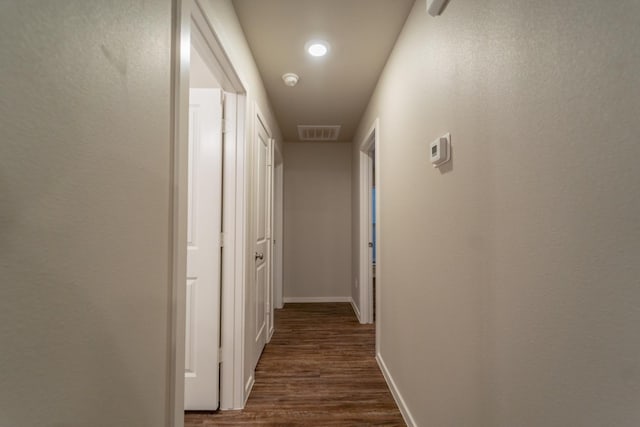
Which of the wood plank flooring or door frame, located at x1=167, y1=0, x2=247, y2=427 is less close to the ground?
door frame, located at x1=167, y1=0, x2=247, y2=427

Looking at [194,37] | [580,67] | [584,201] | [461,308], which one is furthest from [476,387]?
[194,37]

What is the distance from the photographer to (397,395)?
1.98 m

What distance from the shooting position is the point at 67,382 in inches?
23.8

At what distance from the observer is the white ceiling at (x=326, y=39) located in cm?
176

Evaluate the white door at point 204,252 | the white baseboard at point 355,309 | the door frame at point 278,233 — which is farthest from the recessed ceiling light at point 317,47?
the white baseboard at point 355,309

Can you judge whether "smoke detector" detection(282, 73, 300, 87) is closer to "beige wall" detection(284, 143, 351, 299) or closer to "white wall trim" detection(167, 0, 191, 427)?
"white wall trim" detection(167, 0, 191, 427)

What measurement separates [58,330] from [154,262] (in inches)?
12.9

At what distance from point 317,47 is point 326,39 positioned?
9 centimetres

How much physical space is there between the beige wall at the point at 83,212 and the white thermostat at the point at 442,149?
1.06 meters

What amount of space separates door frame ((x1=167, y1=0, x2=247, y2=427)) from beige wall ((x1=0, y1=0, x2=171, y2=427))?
6 cm

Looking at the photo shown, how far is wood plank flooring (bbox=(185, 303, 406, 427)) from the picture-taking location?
1.84 meters

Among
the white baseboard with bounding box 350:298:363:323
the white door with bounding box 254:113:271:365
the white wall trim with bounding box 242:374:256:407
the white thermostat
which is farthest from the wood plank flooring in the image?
the white thermostat

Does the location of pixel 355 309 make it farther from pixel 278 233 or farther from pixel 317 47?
pixel 317 47

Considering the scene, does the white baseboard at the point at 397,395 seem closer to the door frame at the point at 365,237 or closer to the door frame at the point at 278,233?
the door frame at the point at 365,237
